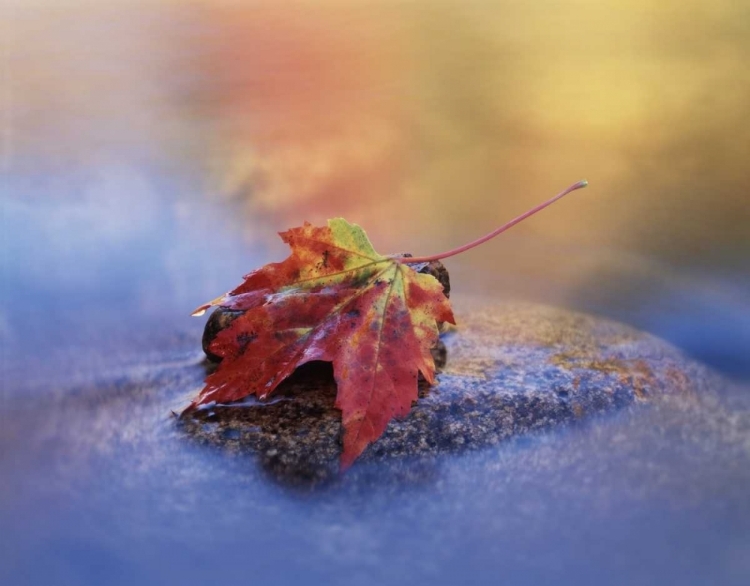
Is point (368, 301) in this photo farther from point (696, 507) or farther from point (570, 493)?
point (696, 507)

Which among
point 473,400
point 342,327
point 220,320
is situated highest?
point 220,320

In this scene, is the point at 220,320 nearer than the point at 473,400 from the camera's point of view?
No

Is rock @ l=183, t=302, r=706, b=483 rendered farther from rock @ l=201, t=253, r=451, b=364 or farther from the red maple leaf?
rock @ l=201, t=253, r=451, b=364

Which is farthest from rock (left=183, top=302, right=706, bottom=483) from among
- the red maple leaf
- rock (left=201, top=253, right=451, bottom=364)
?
rock (left=201, top=253, right=451, bottom=364)

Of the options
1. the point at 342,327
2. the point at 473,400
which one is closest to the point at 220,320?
the point at 342,327

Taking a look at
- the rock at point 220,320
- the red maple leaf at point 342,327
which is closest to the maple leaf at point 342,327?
the red maple leaf at point 342,327

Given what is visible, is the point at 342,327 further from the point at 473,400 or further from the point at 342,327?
the point at 473,400
